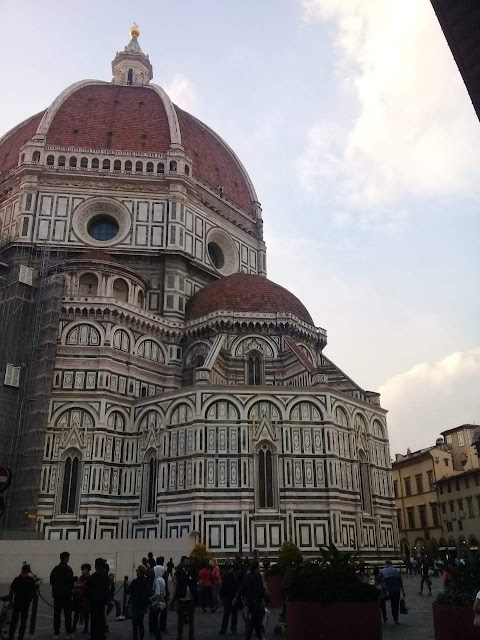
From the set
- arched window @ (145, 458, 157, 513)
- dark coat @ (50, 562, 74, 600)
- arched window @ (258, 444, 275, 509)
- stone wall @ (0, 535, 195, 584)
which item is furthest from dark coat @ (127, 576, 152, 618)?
arched window @ (145, 458, 157, 513)

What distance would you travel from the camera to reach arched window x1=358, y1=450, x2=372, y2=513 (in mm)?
26188

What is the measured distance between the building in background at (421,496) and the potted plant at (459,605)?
1544 inches

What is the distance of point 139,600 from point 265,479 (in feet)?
51.0

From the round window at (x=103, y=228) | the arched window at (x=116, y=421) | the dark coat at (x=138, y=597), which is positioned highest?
the round window at (x=103, y=228)

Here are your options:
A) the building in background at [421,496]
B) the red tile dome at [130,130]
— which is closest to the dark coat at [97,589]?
the red tile dome at [130,130]

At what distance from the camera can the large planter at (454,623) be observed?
625cm

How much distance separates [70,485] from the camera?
2509cm

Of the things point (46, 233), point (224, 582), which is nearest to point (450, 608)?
point (224, 582)

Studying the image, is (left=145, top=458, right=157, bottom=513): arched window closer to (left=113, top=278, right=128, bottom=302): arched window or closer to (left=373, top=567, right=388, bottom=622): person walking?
(left=113, top=278, right=128, bottom=302): arched window

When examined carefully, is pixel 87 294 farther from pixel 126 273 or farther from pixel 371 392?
pixel 371 392

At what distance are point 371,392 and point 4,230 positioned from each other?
22366 millimetres

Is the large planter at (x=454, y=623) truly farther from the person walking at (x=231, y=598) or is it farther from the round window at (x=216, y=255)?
the round window at (x=216, y=255)

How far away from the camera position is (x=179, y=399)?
84.3 ft

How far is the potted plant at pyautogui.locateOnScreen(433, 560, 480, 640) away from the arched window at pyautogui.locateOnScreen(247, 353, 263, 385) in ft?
72.9
